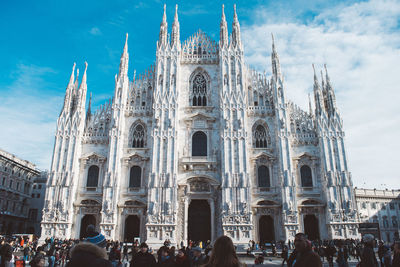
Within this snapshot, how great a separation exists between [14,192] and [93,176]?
18805 millimetres

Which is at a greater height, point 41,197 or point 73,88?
point 73,88

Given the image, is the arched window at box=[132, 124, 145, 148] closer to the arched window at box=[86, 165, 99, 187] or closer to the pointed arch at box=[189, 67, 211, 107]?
the arched window at box=[86, 165, 99, 187]

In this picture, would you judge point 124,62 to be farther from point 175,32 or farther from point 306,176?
point 306,176

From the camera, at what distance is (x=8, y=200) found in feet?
139

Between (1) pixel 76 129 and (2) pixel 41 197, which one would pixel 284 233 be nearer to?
(1) pixel 76 129

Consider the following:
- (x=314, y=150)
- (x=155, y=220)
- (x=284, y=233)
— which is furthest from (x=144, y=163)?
(x=314, y=150)

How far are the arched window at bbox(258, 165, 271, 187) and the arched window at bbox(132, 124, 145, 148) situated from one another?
11665 millimetres

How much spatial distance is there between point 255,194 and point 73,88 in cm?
2083

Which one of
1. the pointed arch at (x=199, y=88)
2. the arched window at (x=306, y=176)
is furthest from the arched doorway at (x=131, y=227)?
the arched window at (x=306, y=176)

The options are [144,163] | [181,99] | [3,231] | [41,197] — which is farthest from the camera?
[41,197]

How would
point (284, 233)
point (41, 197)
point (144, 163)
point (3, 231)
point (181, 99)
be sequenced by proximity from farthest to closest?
point (41, 197), point (3, 231), point (181, 99), point (144, 163), point (284, 233)

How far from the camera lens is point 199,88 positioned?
1367 inches

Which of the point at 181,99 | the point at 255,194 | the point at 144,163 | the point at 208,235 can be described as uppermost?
the point at 181,99

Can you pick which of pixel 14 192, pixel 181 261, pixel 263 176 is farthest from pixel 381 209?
pixel 181 261
